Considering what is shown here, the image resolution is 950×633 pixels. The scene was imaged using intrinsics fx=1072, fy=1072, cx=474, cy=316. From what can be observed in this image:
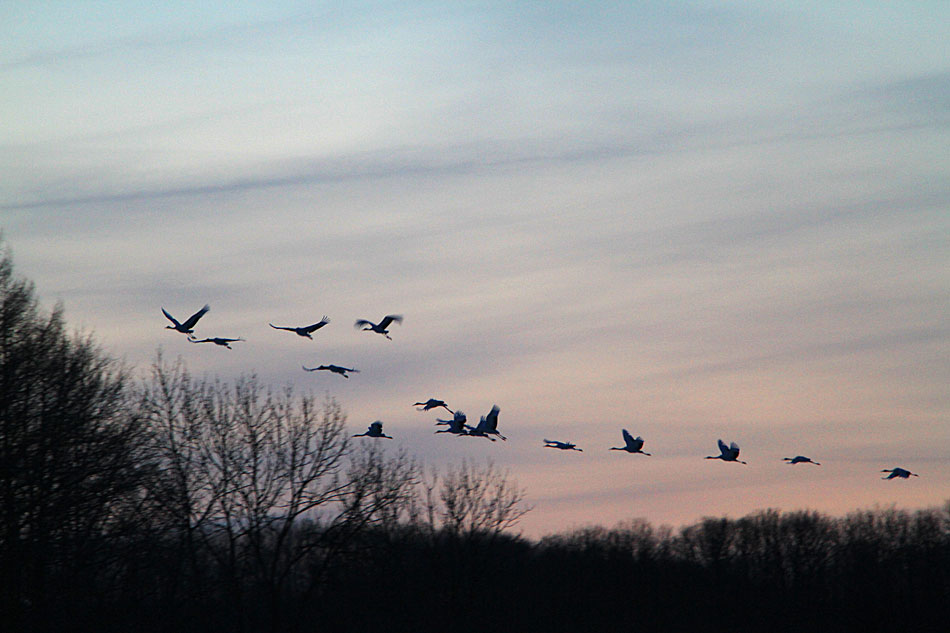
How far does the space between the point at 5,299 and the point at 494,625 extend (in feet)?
131

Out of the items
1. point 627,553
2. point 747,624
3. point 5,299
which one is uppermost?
point 5,299

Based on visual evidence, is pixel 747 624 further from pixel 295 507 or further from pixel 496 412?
pixel 496 412

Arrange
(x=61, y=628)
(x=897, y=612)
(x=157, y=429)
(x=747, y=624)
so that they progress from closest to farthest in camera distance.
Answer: (x=61, y=628), (x=157, y=429), (x=897, y=612), (x=747, y=624)

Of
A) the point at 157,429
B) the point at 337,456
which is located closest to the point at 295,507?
the point at 337,456

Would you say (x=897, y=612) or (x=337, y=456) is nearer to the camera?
(x=337, y=456)

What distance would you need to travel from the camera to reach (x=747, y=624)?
78.6 m

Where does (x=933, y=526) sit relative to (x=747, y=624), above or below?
above

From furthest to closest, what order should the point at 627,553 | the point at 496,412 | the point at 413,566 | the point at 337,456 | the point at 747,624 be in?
the point at 627,553 < the point at 747,624 < the point at 413,566 < the point at 337,456 < the point at 496,412

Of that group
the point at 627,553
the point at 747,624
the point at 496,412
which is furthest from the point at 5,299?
the point at 627,553

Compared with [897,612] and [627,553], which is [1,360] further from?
[627,553]

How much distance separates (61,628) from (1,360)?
803 centimetres

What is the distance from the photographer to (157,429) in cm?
4294

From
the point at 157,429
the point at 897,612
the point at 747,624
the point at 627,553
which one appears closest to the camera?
the point at 157,429

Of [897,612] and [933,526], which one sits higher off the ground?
[933,526]
